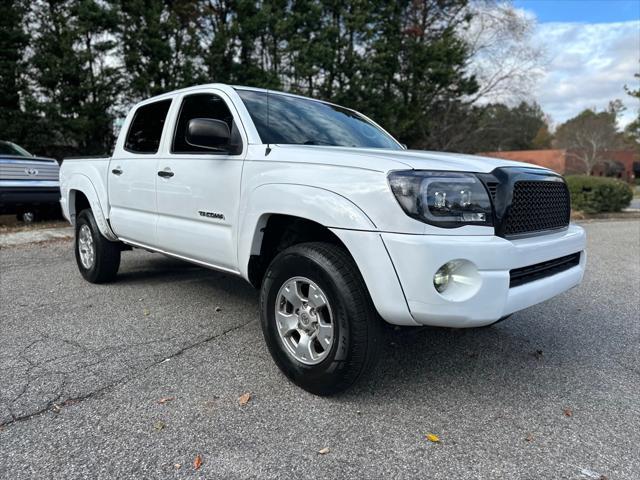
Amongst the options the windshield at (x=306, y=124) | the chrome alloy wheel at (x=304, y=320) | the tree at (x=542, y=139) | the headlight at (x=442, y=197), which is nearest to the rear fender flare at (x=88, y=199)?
the windshield at (x=306, y=124)

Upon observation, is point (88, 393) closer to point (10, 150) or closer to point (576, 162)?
point (10, 150)

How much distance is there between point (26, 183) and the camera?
8.91 m

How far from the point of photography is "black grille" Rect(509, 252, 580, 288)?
2521mm

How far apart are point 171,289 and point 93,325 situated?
4.01ft

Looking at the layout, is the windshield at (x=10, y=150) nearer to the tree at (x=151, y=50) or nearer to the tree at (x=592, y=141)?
the tree at (x=151, y=50)

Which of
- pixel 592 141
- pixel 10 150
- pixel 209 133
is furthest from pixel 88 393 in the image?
pixel 592 141

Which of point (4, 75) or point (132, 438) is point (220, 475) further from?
point (4, 75)

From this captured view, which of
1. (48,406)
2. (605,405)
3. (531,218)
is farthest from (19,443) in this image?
(605,405)

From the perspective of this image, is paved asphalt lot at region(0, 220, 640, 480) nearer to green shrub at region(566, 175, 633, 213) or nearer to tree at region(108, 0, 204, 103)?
tree at region(108, 0, 204, 103)

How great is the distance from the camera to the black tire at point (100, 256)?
4.96m

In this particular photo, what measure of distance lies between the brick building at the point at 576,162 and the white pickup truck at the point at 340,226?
114ft

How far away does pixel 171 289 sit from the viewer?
5.07 meters

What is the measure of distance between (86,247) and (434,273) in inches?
174

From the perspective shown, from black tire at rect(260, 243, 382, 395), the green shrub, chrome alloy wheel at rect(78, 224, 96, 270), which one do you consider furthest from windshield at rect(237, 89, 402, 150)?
the green shrub
